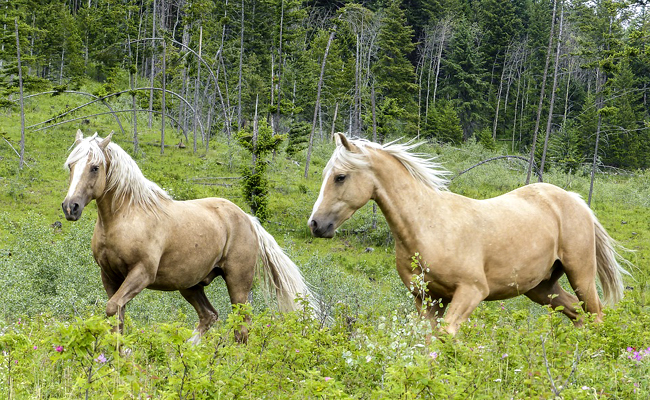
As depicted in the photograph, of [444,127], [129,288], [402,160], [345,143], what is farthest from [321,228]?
[444,127]

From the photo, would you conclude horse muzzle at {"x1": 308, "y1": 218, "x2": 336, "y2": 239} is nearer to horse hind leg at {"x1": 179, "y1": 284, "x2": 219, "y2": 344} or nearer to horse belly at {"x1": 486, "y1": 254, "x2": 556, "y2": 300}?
horse belly at {"x1": 486, "y1": 254, "x2": 556, "y2": 300}

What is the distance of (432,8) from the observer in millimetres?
68938

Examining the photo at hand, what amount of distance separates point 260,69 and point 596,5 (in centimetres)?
3909

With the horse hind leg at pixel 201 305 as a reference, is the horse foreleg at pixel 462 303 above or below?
above

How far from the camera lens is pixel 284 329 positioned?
476cm

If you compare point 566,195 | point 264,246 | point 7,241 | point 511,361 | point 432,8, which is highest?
point 432,8

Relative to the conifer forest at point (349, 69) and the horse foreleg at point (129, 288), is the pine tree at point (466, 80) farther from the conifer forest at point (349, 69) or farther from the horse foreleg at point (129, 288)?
the horse foreleg at point (129, 288)


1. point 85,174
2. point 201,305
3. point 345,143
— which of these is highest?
point 345,143

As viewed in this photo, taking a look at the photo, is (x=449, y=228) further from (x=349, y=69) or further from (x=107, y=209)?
(x=349, y=69)

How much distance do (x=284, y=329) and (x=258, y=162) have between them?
1541 centimetres

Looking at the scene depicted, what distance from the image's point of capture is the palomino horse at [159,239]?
258 inches

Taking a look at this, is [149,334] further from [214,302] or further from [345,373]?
[214,302]

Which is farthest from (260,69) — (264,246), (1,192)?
(264,246)

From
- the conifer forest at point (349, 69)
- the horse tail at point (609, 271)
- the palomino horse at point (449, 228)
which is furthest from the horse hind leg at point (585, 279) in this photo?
the conifer forest at point (349, 69)
